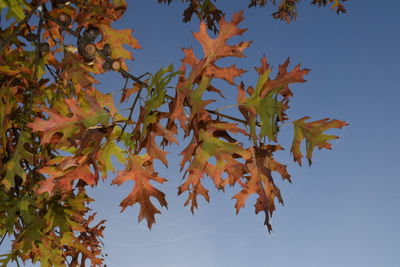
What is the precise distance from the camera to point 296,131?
7.02 feet

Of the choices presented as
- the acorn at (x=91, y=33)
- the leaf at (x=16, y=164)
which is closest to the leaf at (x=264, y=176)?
the acorn at (x=91, y=33)

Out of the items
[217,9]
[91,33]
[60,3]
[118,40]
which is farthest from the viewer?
[217,9]

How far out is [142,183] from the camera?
84.2 inches

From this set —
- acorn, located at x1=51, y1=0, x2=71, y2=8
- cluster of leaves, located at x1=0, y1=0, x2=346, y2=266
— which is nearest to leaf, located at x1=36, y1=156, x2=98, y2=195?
cluster of leaves, located at x1=0, y1=0, x2=346, y2=266

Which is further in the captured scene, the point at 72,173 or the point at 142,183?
the point at 142,183

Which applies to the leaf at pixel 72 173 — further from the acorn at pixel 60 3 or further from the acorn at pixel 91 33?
the acorn at pixel 60 3

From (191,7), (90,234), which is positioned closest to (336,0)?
(191,7)

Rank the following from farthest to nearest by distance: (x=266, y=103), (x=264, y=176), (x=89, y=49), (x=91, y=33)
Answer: (x=91, y=33) → (x=89, y=49) → (x=264, y=176) → (x=266, y=103)

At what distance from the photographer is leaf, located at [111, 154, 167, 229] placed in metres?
2.13

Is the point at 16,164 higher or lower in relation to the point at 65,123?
higher

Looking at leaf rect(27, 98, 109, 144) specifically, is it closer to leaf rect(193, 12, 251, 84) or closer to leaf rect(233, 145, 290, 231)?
leaf rect(193, 12, 251, 84)

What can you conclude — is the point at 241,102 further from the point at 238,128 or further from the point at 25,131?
the point at 25,131

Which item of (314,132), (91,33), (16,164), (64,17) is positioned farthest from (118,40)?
(314,132)

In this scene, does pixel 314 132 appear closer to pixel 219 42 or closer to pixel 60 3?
pixel 219 42
